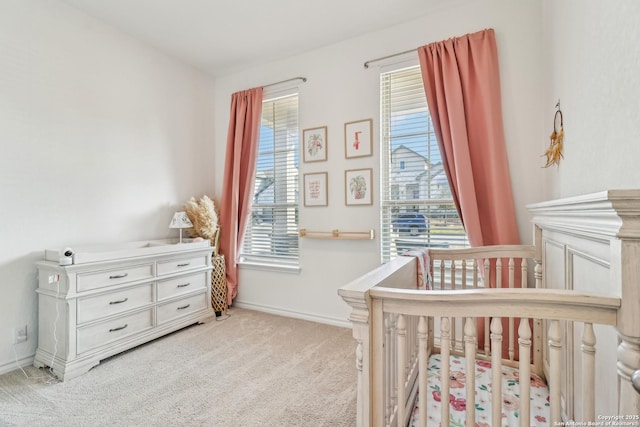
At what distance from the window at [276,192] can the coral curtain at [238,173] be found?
0.14 m

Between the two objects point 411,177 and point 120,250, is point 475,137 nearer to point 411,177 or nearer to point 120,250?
point 411,177

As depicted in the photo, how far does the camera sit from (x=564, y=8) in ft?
5.29

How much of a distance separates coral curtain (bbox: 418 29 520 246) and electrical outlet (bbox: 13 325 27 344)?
347 cm

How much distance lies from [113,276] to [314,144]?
2138 mm

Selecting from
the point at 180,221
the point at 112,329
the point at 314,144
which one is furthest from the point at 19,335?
the point at 314,144

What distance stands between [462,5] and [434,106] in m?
0.85

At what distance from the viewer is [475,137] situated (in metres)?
2.35

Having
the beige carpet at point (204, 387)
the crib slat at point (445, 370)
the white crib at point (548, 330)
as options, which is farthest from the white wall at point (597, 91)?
the beige carpet at point (204, 387)

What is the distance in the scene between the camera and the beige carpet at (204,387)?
5.51 ft

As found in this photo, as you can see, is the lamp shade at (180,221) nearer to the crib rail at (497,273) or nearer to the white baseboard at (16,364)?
the white baseboard at (16,364)

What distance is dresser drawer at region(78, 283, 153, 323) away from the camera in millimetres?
2207

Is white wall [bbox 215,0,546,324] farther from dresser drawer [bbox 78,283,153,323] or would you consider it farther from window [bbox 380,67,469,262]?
dresser drawer [bbox 78,283,153,323]

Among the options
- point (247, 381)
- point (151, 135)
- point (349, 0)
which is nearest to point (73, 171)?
point (151, 135)

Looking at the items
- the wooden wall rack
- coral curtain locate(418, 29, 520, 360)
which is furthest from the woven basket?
coral curtain locate(418, 29, 520, 360)
